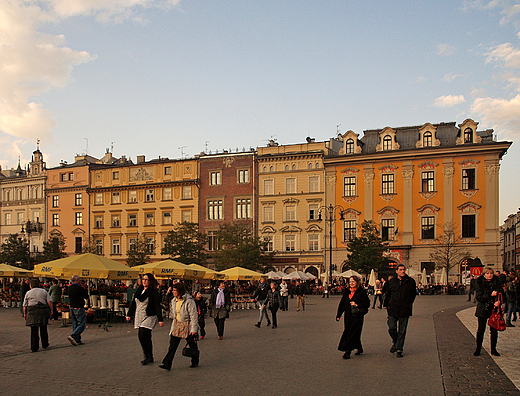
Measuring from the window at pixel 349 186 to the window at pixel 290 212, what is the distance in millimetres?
5693

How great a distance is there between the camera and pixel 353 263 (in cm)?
5291

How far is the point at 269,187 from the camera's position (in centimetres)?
6297

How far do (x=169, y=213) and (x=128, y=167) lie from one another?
320 inches

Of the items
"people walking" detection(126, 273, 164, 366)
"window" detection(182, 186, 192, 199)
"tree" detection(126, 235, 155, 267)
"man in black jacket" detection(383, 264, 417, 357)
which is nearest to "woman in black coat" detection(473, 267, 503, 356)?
"man in black jacket" detection(383, 264, 417, 357)

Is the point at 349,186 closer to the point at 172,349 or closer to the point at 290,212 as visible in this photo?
the point at 290,212

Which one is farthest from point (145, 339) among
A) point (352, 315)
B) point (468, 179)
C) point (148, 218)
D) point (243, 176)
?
point (148, 218)

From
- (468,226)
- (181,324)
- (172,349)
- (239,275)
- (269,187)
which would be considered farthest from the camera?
(269,187)

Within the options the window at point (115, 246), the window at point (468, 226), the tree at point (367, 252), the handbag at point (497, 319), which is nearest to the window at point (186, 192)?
the window at point (115, 246)

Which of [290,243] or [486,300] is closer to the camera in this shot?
[486,300]

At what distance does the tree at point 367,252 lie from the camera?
170 ft

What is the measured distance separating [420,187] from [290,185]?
43.4ft

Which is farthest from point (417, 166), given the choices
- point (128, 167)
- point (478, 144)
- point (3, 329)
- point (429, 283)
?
point (3, 329)

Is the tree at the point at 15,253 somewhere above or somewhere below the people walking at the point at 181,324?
below

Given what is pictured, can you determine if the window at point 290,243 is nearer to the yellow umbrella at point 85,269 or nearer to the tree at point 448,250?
the tree at point 448,250
